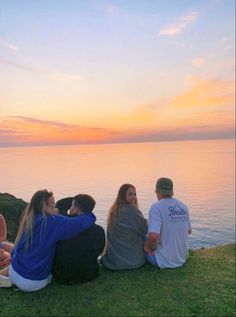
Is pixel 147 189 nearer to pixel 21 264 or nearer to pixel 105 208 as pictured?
pixel 105 208

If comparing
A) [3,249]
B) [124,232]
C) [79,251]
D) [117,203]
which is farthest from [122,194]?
[3,249]

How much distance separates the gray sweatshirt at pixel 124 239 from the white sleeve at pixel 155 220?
0.37 metres

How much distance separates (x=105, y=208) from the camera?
1692 inches

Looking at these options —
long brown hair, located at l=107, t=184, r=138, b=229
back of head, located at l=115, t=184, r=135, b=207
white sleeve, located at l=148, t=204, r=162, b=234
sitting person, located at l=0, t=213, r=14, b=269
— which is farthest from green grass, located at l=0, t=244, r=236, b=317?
back of head, located at l=115, t=184, r=135, b=207

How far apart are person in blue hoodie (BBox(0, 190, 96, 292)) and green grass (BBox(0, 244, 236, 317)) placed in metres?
0.32

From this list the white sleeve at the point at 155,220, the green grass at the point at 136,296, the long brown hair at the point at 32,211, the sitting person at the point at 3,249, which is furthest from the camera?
the white sleeve at the point at 155,220

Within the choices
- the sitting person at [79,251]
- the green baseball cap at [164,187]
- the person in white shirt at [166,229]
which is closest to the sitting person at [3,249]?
the sitting person at [79,251]

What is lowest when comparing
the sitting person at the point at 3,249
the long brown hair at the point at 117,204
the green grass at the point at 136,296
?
the green grass at the point at 136,296

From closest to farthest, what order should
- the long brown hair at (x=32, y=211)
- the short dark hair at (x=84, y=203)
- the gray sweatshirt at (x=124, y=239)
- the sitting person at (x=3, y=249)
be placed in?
the long brown hair at (x=32, y=211) → the short dark hair at (x=84, y=203) → the sitting person at (x=3, y=249) → the gray sweatshirt at (x=124, y=239)

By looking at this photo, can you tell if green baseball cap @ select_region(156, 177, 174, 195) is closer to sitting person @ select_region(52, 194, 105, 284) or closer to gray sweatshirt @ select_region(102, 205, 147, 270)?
gray sweatshirt @ select_region(102, 205, 147, 270)

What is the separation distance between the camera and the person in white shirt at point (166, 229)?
9039mm

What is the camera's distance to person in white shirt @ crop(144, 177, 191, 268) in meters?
9.04

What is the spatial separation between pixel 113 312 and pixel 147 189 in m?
54.7

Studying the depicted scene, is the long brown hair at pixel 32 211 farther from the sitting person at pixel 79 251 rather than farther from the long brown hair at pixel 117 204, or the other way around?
the long brown hair at pixel 117 204
